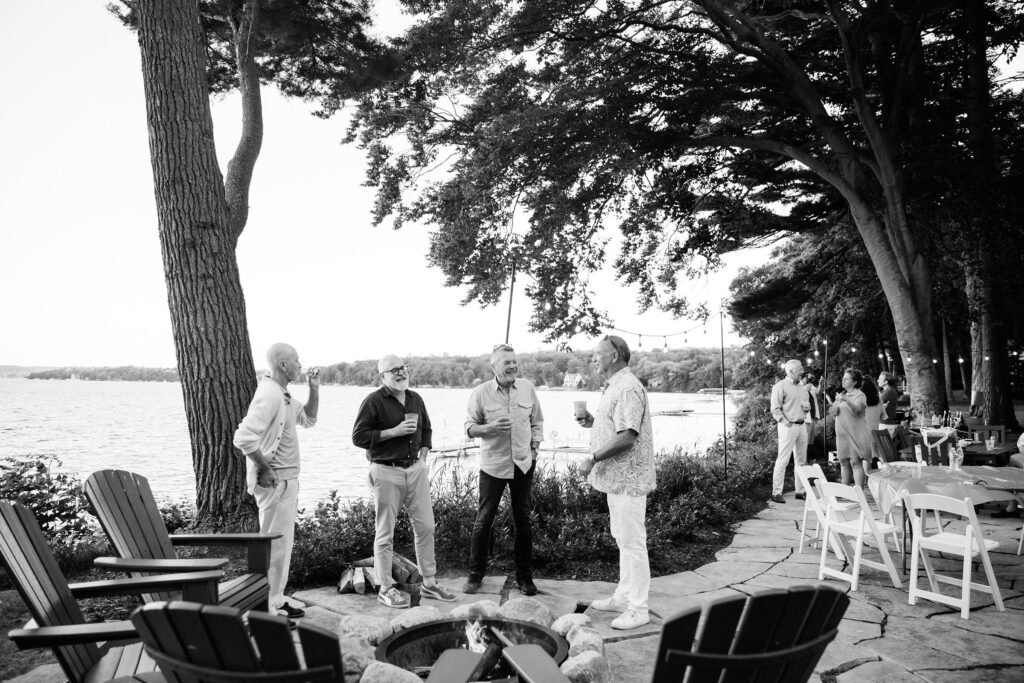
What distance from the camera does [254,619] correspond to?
147 cm

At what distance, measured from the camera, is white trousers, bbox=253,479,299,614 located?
429 cm

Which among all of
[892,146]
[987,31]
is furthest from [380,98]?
[987,31]

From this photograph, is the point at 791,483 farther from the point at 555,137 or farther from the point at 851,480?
the point at 555,137

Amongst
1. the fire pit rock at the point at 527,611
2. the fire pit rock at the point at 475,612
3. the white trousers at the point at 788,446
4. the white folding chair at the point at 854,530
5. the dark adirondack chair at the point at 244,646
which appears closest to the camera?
the dark adirondack chair at the point at 244,646

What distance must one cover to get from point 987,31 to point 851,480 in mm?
9588

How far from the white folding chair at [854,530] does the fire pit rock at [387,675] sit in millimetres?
3671

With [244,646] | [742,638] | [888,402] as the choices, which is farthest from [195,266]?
[888,402]

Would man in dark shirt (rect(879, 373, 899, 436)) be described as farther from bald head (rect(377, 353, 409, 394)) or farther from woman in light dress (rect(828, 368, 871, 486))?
bald head (rect(377, 353, 409, 394))

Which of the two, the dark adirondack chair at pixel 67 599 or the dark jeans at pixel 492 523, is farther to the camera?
the dark jeans at pixel 492 523

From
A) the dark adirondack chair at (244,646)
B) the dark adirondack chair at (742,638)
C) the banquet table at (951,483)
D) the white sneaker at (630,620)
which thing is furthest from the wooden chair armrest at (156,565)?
the banquet table at (951,483)

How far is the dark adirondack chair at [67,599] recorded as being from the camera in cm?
221

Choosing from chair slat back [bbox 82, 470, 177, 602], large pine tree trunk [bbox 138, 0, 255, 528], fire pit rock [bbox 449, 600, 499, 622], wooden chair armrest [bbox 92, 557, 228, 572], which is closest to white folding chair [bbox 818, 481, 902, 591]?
fire pit rock [bbox 449, 600, 499, 622]

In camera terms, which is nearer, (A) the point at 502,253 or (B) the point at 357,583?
(B) the point at 357,583

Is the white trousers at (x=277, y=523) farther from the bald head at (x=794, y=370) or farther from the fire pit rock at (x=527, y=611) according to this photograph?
the bald head at (x=794, y=370)
